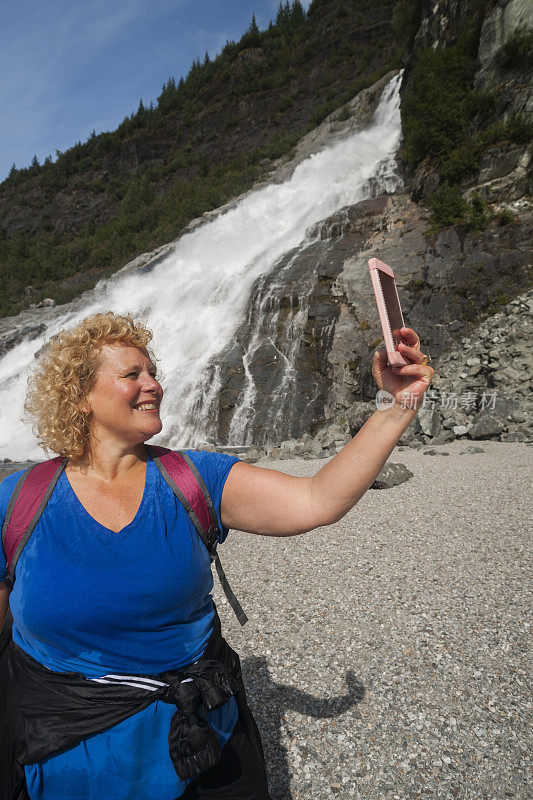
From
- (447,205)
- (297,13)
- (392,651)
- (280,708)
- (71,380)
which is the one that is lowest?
(392,651)

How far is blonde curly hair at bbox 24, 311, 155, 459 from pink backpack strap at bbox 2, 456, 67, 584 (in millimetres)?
153

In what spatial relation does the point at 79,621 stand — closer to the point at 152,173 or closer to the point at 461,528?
the point at 461,528

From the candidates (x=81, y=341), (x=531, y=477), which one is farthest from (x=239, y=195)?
(x=81, y=341)

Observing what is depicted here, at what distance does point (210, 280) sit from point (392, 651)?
2267cm

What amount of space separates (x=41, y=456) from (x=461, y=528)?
15752mm

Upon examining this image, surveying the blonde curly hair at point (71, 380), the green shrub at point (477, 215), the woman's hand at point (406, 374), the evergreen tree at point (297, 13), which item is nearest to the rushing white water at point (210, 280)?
the green shrub at point (477, 215)

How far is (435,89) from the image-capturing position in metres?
20.8

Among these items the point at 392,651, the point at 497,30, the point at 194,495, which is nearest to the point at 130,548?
the point at 194,495

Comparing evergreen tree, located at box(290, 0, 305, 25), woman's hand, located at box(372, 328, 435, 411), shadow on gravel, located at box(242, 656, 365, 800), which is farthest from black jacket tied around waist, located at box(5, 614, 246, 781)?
evergreen tree, located at box(290, 0, 305, 25)

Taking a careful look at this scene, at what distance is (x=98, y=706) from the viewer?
4.26ft

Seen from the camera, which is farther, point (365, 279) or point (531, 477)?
point (365, 279)

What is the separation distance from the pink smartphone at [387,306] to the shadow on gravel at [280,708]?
2.70 metres

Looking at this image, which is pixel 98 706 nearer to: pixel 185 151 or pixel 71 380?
pixel 71 380

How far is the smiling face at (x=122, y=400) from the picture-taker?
1.57m
